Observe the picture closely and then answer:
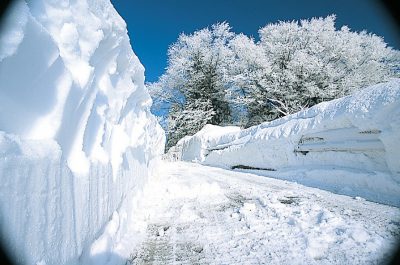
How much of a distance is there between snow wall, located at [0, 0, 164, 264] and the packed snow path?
595 millimetres

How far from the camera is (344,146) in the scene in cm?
505

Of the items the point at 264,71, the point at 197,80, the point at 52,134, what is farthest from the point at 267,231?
the point at 197,80

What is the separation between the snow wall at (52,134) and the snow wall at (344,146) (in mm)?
3457

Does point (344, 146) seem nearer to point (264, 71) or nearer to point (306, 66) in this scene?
point (306, 66)

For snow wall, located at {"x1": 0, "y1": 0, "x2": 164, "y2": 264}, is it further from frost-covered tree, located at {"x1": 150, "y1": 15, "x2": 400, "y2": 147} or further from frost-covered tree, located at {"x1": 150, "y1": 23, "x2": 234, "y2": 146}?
frost-covered tree, located at {"x1": 150, "y1": 23, "x2": 234, "y2": 146}

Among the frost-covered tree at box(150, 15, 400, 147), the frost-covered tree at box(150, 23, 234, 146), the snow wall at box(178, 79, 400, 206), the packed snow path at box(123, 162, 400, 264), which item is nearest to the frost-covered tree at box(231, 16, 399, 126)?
the frost-covered tree at box(150, 15, 400, 147)

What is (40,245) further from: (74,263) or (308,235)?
(308,235)

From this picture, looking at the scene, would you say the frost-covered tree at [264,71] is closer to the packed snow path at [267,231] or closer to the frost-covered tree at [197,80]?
the frost-covered tree at [197,80]

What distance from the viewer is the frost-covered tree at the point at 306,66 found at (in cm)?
1739

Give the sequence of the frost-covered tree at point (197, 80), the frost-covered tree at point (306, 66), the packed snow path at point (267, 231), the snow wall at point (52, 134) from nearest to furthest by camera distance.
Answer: the snow wall at point (52, 134), the packed snow path at point (267, 231), the frost-covered tree at point (306, 66), the frost-covered tree at point (197, 80)

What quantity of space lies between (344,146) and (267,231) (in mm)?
3268

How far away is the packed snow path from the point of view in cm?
202

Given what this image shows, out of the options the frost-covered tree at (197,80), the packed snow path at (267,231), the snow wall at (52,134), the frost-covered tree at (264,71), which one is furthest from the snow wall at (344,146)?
the frost-covered tree at (197,80)

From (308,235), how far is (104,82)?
7.44 feet
